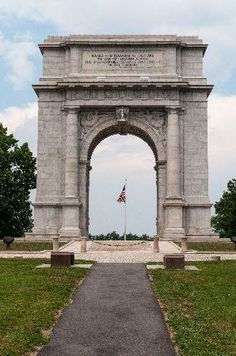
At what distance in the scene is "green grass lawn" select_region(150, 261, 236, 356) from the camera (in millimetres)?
10212

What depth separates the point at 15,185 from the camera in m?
56.3

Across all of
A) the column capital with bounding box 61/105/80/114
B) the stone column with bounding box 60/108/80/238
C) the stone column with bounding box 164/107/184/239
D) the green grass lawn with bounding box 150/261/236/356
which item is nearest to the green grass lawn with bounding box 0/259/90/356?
the green grass lawn with bounding box 150/261/236/356

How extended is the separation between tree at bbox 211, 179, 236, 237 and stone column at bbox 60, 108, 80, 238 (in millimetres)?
27303

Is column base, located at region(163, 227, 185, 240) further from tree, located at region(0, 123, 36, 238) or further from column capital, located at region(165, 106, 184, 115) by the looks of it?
tree, located at region(0, 123, 36, 238)

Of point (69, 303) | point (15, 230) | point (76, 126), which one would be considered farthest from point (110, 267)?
point (15, 230)

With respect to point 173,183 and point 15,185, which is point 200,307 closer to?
point 173,183

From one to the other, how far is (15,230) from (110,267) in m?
35.6

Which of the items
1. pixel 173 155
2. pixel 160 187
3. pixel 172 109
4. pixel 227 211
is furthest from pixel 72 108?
pixel 227 211

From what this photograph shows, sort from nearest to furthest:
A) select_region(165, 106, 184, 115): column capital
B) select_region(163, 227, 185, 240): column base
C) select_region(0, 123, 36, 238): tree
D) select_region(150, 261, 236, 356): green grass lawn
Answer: select_region(150, 261, 236, 356): green grass lawn → select_region(163, 227, 185, 240): column base → select_region(165, 106, 184, 115): column capital → select_region(0, 123, 36, 238): tree

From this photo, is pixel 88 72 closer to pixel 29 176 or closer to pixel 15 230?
pixel 29 176

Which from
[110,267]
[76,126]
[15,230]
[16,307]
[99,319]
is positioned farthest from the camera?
[15,230]

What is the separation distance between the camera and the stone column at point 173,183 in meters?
45.8

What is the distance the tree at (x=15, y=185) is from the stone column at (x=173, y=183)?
1698 centimetres

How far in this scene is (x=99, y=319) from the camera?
12297 millimetres
